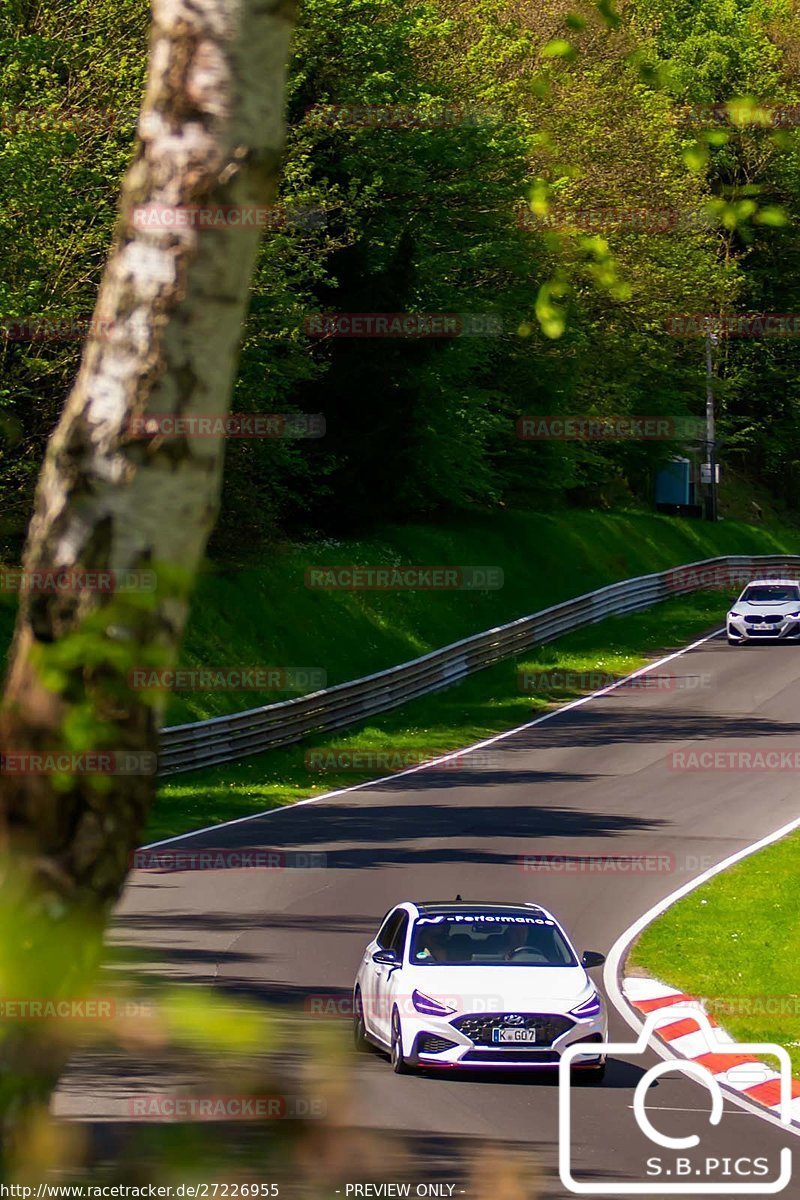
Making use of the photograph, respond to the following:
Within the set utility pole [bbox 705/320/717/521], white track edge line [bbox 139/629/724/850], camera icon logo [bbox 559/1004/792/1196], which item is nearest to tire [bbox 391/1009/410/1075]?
camera icon logo [bbox 559/1004/792/1196]

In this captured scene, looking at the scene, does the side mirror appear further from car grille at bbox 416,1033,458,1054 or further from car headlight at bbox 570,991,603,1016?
car headlight at bbox 570,991,603,1016

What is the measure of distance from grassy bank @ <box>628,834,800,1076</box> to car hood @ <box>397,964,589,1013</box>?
2140mm

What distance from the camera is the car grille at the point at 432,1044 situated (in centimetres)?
1431

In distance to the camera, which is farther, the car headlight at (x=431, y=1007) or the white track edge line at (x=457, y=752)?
the white track edge line at (x=457, y=752)

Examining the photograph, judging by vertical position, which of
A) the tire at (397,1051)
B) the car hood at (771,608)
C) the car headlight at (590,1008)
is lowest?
the tire at (397,1051)

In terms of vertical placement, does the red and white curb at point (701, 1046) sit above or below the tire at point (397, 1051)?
below

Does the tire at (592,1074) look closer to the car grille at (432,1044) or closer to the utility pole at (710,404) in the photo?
the car grille at (432,1044)

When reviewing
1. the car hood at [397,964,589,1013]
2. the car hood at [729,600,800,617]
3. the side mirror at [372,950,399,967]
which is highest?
the car hood at [729,600,800,617]

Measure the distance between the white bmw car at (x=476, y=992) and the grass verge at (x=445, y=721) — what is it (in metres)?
11.3

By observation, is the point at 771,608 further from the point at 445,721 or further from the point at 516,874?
the point at 516,874

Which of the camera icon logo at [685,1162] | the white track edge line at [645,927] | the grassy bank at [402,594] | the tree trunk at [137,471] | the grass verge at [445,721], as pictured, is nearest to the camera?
the tree trunk at [137,471]

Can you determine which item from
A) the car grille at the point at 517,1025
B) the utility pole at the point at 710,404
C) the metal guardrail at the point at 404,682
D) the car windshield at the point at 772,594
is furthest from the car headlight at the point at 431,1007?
the utility pole at the point at 710,404

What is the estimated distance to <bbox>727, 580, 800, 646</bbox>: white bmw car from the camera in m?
47.2

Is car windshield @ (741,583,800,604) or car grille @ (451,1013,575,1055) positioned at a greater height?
car windshield @ (741,583,800,604)
